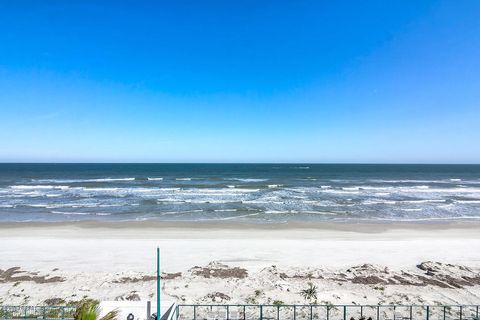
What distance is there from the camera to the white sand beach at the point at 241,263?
36.9 feet

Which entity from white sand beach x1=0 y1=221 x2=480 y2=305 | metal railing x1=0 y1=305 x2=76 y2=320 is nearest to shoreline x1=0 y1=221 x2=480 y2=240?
white sand beach x1=0 y1=221 x2=480 y2=305

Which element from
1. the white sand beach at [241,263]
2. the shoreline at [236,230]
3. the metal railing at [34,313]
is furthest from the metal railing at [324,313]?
the shoreline at [236,230]

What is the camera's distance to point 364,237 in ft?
68.8

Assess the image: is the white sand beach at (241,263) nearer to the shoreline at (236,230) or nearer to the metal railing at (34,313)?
the shoreline at (236,230)

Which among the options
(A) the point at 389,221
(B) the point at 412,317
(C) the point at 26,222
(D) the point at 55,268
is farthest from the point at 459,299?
(C) the point at 26,222

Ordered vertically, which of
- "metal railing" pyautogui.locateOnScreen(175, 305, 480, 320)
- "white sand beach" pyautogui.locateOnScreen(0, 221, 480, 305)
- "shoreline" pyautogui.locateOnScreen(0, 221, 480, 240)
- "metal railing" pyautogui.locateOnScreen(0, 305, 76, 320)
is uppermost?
"metal railing" pyautogui.locateOnScreen(0, 305, 76, 320)

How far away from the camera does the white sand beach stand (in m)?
11.2

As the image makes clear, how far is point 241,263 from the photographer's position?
14.8m

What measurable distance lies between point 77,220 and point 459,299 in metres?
29.0

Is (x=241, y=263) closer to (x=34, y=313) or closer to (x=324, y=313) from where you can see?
(x=324, y=313)

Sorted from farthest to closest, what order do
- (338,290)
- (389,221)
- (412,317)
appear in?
(389,221), (338,290), (412,317)

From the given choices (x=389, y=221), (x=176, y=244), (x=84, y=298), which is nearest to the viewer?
(x=84, y=298)

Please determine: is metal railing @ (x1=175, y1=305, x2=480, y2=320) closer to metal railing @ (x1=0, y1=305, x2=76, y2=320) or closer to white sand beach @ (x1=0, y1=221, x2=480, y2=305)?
white sand beach @ (x1=0, y1=221, x2=480, y2=305)

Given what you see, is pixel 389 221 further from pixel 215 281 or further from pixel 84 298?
pixel 84 298
